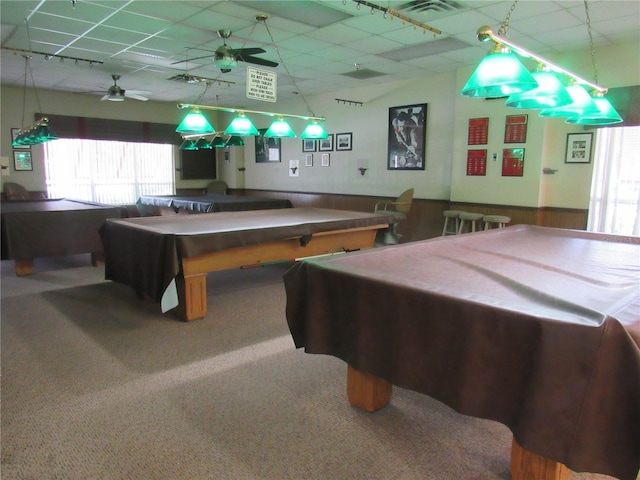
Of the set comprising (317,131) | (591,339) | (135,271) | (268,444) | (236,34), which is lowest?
(268,444)

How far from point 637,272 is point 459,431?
4.12ft

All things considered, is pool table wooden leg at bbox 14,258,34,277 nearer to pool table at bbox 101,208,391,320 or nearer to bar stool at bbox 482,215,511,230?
pool table at bbox 101,208,391,320

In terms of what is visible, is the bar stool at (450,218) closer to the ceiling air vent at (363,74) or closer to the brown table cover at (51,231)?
the ceiling air vent at (363,74)

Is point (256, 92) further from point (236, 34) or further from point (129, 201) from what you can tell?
point (129, 201)

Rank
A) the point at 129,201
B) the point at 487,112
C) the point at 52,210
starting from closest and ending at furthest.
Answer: the point at 52,210 → the point at 487,112 → the point at 129,201

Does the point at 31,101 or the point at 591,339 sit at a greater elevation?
the point at 31,101

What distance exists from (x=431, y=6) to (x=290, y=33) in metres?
1.65

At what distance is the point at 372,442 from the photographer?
2125 mm

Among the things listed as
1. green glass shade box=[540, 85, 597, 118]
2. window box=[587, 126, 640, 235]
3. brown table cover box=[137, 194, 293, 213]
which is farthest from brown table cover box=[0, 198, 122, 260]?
window box=[587, 126, 640, 235]

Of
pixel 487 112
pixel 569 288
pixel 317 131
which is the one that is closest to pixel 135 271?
pixel 317 131

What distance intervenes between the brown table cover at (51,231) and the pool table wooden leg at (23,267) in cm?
19

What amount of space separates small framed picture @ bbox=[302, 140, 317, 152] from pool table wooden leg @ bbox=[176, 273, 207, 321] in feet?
19.3

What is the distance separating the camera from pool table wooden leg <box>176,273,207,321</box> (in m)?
3.74

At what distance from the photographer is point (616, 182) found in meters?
5.58
